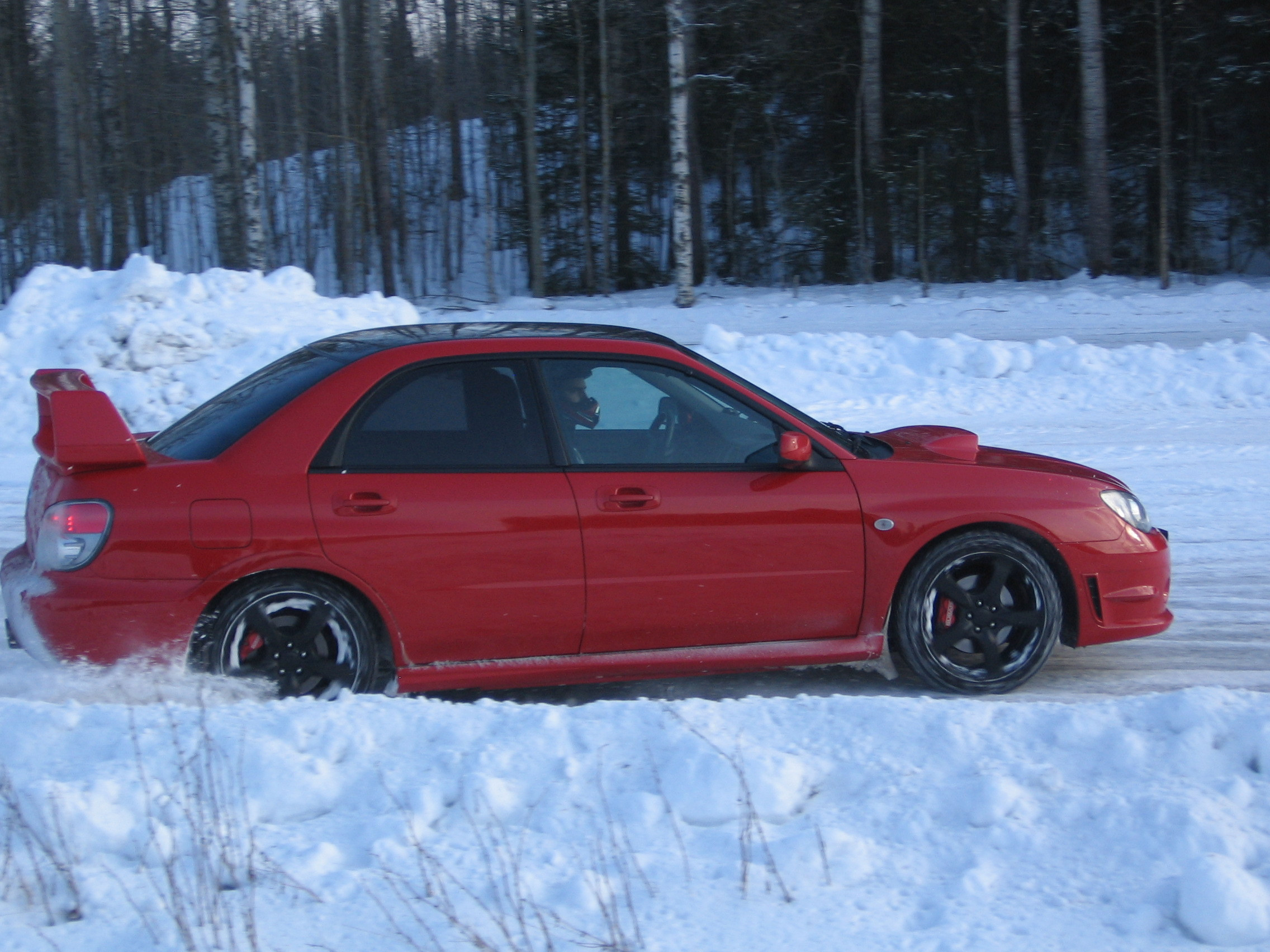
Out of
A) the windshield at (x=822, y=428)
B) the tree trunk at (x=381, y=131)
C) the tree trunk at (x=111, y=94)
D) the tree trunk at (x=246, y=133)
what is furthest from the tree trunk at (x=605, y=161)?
the windshield at (x=822, y=428)

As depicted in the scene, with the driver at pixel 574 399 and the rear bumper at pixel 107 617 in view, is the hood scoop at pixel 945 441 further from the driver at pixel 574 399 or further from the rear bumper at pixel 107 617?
the rear bumper at pixel 107 617

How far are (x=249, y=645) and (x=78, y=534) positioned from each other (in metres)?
0.71

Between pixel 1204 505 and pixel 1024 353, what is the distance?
4.12 m

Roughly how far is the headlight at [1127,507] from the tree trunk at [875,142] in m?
20.2

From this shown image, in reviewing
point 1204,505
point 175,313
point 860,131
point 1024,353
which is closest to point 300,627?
point 1204,505

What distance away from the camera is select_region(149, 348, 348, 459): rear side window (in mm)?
4387

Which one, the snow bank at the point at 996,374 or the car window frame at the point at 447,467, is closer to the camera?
the car window frame at the point at 447,467

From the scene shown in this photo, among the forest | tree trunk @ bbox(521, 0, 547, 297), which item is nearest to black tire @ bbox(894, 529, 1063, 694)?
the forest

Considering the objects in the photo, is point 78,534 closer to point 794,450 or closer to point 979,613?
point 794,450

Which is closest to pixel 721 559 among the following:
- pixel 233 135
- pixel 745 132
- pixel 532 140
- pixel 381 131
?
pixel 233 135

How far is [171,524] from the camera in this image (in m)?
4.13

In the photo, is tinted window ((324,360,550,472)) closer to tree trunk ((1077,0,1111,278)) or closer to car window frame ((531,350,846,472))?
car window frame ((531,350,846,472))

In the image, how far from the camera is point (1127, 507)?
4.95 meters

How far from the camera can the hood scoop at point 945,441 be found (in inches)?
195
